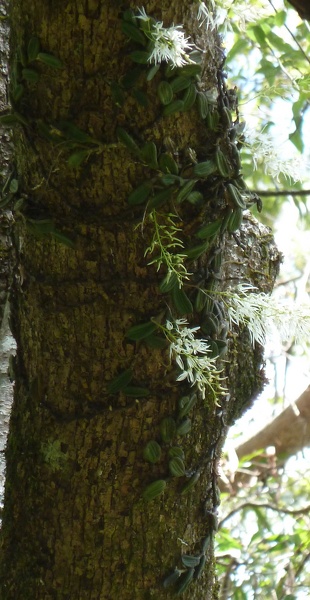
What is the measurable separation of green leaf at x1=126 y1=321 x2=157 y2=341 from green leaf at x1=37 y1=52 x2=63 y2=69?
303 mm

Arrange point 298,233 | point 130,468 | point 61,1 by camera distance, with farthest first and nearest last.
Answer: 1. point 298,233
2. point 130,468
3. point 61,1

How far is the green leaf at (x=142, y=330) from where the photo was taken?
0.81 meters

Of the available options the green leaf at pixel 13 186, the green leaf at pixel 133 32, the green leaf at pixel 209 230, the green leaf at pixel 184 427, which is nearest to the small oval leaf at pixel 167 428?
the green leaf at pixel 184 427

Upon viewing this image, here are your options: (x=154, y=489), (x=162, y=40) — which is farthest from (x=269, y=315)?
(x=162, y=40)

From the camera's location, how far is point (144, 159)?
773 mm

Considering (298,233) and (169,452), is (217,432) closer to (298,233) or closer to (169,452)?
(169,452)

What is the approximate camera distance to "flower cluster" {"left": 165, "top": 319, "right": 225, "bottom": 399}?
795mm

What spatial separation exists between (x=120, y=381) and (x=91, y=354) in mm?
49

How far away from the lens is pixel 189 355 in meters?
0.80

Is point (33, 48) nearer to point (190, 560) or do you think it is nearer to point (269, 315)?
point (269, 315)

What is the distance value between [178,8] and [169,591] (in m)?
0.70

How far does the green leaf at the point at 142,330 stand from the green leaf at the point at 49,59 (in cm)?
30

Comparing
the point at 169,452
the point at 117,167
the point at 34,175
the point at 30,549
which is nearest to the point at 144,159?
the point at 117,167

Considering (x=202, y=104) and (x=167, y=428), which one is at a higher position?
(x=202, y=104)
